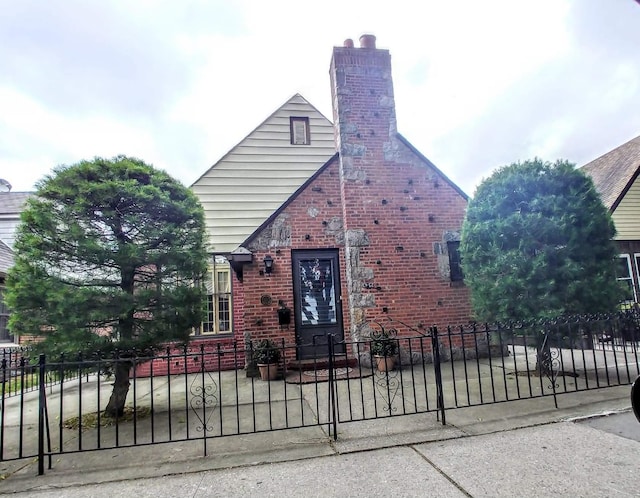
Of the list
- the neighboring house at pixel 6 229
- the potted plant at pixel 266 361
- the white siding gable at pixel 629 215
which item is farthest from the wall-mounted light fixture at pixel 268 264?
the white siding gable at pixel 629 215

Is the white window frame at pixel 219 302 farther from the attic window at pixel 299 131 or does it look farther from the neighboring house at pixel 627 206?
the neighboring house at pixel 627 206

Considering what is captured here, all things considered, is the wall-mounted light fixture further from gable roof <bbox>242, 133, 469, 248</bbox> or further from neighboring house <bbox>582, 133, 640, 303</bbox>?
neighboring house <bbox>582, 133, 640, 303</bbox>

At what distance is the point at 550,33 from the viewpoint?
19.4 feet

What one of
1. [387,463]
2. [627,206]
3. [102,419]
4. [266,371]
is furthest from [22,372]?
[627,206]

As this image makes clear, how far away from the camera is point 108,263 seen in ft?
15.0

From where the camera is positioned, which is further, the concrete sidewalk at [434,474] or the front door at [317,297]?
the front door at [317,297]

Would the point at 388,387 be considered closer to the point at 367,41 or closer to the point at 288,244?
the point at 288,244

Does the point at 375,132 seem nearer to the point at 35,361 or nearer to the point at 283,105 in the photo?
the point at 283,105

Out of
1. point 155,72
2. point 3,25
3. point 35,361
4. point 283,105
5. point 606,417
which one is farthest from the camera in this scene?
point 283,105

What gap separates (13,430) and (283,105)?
930cm

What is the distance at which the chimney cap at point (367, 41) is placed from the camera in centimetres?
834

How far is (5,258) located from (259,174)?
27.1ft

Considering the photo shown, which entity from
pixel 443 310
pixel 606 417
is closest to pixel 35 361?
pixel 606 417

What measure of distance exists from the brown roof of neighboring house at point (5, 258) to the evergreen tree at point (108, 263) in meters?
7.04
